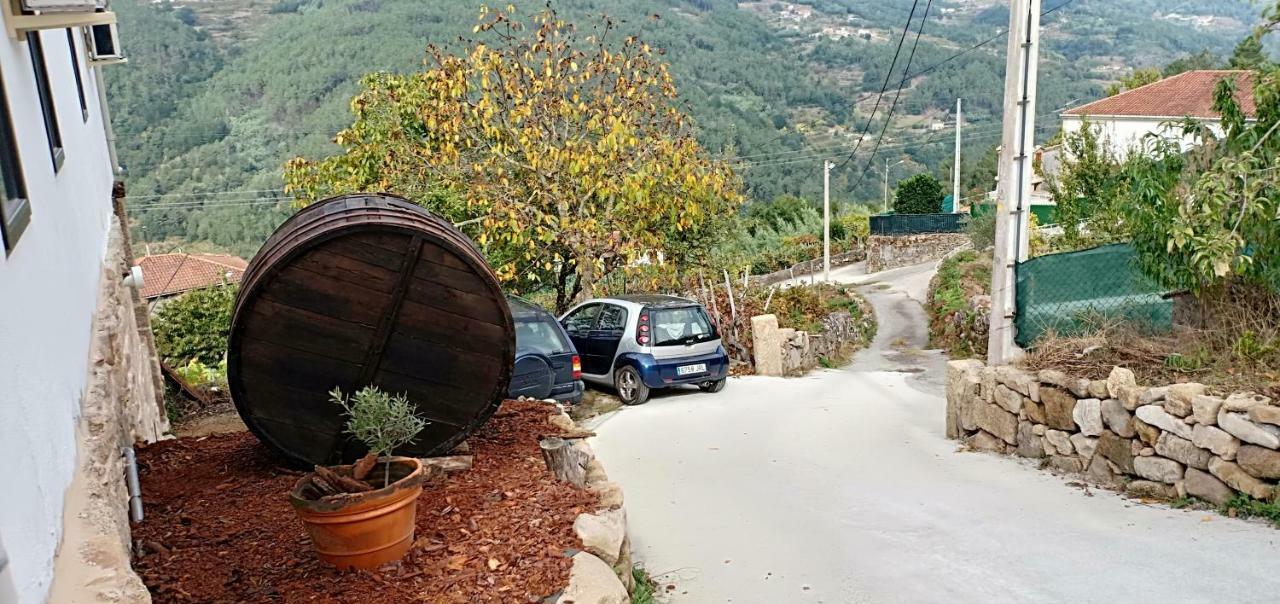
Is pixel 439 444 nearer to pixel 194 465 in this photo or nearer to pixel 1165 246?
pixel 194 465

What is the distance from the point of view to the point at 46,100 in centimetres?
499

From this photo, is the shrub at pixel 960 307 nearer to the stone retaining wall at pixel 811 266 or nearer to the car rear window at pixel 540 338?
the stone retaining wall at pixel 811 266

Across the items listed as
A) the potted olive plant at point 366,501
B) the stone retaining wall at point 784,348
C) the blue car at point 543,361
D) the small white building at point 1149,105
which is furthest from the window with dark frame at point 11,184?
the small white building at point 1149,105

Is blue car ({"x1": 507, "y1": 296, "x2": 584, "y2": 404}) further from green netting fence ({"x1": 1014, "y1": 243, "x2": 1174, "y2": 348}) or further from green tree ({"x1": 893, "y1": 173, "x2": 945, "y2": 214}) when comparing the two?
green tree ({"x1": 893, "y1": 173, "x2": 945, "y2": 214})

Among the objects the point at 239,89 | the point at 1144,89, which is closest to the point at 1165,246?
the point at 1144,89

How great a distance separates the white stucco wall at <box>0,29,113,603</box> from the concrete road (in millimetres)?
3333

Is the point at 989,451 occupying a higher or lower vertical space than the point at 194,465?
lower

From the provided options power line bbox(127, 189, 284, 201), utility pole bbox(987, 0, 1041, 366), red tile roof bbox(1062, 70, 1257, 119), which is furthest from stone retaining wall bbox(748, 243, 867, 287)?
power line bbox(127, 189, 284, 201)

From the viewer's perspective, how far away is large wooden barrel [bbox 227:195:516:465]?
177 inches

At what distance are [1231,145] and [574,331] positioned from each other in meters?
8.58

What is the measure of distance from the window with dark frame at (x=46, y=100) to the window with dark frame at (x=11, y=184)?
5.02 feet

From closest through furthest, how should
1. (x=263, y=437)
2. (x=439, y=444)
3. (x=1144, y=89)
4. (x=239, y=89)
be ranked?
(x=263, y=437) < (x=439, y=444) < (x=1144, y=89) < (x=239, y=89)

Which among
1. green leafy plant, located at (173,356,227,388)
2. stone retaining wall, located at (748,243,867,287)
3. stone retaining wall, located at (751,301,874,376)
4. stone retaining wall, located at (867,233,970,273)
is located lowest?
stone retaining wall, located at (748,243,867,287)

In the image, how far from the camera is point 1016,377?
7.66 metres
